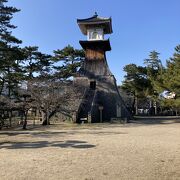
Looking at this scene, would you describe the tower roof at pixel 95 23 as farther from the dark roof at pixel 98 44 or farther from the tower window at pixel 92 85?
the tower window at pixel 92 85

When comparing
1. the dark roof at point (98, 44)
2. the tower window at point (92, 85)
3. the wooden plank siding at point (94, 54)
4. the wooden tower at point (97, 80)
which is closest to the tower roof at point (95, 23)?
the wooden tower at point (97, 80)

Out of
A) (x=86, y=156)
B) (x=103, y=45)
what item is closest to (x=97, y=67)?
(x=103, y=45)

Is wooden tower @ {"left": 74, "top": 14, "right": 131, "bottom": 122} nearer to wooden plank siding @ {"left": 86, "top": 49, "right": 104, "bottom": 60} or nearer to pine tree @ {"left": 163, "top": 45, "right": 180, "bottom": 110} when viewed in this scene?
wooden plank siding @ {"left": 86, "top": 49, "right": 104, "bottom": 60}

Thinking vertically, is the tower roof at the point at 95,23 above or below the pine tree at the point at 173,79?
above

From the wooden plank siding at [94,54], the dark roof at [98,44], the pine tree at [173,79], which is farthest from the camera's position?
the wooden plank siding at [94,54]

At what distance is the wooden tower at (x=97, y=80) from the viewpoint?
96.2ft

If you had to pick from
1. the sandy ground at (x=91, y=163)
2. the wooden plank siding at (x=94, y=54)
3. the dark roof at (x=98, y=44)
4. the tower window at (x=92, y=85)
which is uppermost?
the dark roof at (x=98, y=44)

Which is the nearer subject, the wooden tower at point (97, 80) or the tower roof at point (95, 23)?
the wooden tower at point (97, 80)

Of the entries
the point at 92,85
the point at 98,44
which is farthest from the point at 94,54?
the point at 92,85

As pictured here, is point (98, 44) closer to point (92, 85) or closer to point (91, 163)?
point (92, 85)

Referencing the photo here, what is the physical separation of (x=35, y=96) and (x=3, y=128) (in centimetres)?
467

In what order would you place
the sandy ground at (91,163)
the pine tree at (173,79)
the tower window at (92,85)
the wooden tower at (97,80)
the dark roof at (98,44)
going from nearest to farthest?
the sandy ground at (91,163) → the pine tree at (173,79) → the wooden tower at (97,80) → the tower window at (92,85) → the dark roof at (98,44)

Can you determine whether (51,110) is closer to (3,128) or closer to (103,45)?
(3,128)

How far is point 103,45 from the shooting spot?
3191 cm
